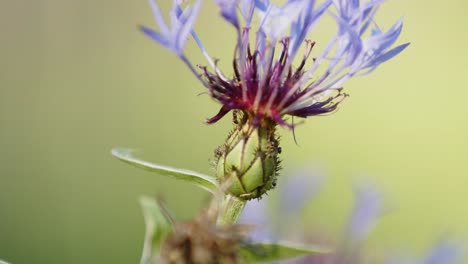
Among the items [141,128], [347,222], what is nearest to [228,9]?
[347,222]

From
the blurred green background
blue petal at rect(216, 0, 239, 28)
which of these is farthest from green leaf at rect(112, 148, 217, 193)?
the blurred green background

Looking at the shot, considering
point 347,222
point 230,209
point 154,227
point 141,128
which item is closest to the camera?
point 154,227

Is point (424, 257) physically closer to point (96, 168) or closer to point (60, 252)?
point (60, 252)

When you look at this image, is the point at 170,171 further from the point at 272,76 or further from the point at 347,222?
the point at 347,222

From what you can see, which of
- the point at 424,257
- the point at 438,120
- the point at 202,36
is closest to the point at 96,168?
the point at 202,36

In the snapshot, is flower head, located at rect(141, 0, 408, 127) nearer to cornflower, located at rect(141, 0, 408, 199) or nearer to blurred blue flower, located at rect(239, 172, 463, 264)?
cornflower, located at rect(141, 0, 408, 199)

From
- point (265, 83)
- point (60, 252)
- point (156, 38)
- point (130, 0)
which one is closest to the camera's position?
point (156, 38)
